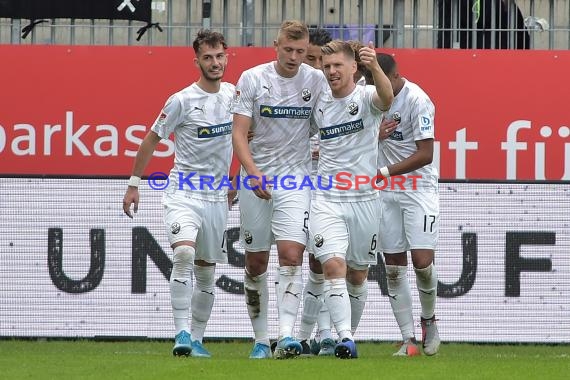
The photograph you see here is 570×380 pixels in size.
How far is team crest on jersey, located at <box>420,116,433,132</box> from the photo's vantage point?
991 cm

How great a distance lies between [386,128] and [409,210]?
68 centimetres

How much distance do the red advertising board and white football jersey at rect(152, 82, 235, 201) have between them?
178 inches

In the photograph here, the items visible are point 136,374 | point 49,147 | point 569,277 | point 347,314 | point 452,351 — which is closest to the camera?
point 136,374

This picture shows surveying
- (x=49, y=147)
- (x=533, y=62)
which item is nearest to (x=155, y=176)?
(x=49, y=147)

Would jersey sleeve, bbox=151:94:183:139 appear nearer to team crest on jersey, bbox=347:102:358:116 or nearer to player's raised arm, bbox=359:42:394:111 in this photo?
team crest on jersey, bbox=347:102:358:116

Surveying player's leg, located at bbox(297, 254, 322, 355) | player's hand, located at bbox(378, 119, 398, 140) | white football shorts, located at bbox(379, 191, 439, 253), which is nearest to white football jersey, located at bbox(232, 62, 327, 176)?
player's hand, located at bbox(378, 119, 398, 140)

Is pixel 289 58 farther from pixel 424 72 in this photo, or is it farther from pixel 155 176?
pixel 424 72

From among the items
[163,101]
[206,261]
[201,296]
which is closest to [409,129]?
[206,261]

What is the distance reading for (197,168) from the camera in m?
9.59

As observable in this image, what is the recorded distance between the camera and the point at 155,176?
12.4m

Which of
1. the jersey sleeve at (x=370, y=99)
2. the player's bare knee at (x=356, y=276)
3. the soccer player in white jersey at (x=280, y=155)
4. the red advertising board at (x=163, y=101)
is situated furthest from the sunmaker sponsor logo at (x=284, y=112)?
the red advertising board at (x=163, y=101)

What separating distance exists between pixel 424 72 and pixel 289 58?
546 centimetres

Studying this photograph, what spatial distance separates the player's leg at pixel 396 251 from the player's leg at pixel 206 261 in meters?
1.26

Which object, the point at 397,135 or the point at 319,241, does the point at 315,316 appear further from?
the point at 397,135
